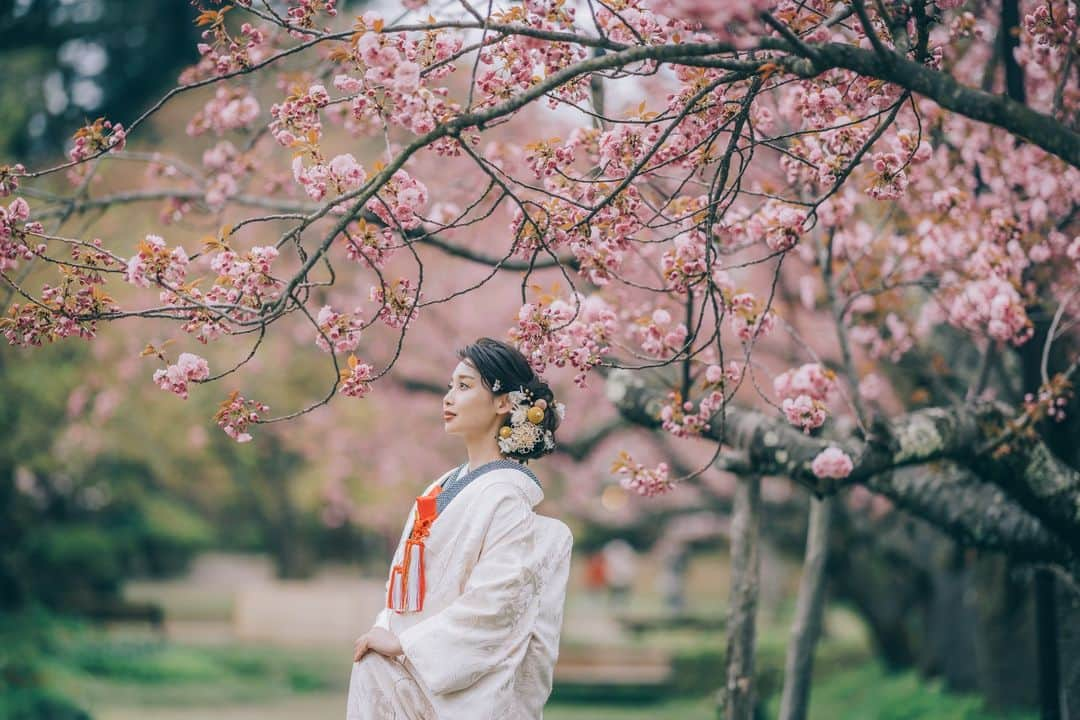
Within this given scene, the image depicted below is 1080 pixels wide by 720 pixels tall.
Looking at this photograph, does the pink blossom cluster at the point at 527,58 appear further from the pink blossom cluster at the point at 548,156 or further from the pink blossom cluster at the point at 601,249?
the pink blossom cluster at the point at 601,249

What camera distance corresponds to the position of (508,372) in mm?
3469

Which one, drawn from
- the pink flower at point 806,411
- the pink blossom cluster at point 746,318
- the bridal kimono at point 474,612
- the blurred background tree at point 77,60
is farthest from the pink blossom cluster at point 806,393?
the blurred background tree at point 77,60

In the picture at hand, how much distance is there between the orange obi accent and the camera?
323cm

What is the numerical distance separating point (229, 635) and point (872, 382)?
12.8 metres

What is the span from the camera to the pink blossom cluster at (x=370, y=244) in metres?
3.38

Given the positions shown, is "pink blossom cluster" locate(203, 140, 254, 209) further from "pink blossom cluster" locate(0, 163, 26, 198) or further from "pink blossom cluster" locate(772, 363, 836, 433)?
"pink blossom cluster" locate(772, 363, 836, 433)

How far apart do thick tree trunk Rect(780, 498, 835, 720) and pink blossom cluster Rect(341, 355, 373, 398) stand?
7.64 ft

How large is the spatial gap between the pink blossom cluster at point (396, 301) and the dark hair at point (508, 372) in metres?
0.22

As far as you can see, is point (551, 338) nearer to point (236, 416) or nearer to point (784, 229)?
point (784, 229)

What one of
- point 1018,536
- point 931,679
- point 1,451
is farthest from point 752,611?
point 1,451

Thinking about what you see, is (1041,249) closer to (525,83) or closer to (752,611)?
(752,611)

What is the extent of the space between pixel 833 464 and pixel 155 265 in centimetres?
236

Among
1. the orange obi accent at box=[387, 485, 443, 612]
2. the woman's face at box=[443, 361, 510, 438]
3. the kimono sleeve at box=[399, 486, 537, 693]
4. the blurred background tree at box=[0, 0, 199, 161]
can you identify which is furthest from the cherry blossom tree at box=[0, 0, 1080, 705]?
the blurred background tree at box=[0, 0, 199, 161]

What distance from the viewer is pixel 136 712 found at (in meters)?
10.1
